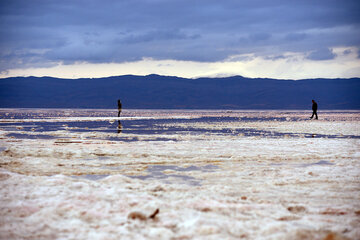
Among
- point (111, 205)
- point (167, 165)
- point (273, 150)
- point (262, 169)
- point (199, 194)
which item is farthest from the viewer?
point (273, 150)

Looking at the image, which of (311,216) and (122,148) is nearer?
(311,216)

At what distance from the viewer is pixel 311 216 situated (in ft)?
21.9

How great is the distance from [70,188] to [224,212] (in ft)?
10.7

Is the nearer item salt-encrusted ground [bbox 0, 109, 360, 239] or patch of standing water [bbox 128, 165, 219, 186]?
salt-encrusted ground [bbox 0, 109, 360, 239]

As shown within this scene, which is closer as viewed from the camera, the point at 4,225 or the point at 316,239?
the point at 316,239

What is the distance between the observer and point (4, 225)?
6.11 meters

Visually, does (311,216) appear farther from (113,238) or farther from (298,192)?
(113,238)

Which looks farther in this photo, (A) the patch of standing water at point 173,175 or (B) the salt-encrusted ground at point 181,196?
(A) the patch of standing water at point 173,175

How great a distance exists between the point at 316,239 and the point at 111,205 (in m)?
3.36

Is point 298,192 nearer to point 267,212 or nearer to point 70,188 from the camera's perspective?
point 267,212

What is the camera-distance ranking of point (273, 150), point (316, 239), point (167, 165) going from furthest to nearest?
point (273, 150) → point (167, 165) → point (316, 239)

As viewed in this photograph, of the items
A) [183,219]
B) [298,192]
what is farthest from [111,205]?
[298,192]

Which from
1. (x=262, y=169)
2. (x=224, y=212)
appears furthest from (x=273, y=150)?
(x=224, y=212)

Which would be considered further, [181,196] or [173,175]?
[173,175]
